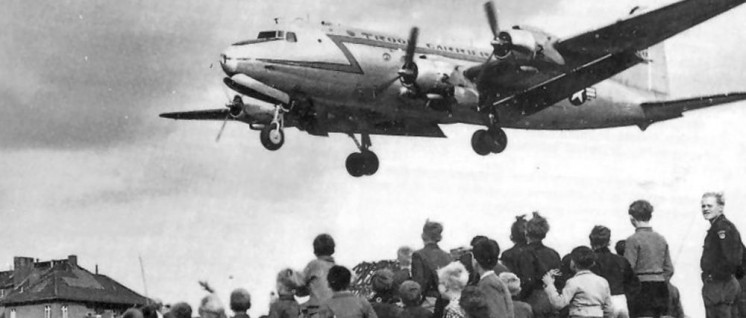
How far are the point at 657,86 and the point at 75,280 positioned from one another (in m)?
45.9

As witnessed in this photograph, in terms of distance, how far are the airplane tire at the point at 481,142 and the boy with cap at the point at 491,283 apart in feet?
57.9

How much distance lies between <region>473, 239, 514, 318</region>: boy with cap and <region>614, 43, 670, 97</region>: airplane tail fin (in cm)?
2311

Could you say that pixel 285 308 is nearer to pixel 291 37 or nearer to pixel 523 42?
pixel 291 37

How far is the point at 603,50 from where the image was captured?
24609 millimetres

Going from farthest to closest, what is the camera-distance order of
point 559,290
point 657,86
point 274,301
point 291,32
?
point 657,86 → point 291,32 → point 559,290 → point 274,301

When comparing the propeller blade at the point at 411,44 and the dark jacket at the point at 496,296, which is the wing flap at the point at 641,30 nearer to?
the propeller blade at the point at 411,44

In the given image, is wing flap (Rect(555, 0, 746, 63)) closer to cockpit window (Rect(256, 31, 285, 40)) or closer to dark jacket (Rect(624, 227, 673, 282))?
cockpit window (Rect(256, 31, 285, 40))

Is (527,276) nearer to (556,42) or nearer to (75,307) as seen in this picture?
(556,42)

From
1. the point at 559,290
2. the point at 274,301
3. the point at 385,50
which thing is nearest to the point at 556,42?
the point at 385,50

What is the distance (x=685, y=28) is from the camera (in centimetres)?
2394

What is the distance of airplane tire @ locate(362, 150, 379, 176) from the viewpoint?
2670 centimetres

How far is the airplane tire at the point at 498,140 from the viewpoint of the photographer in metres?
26.1

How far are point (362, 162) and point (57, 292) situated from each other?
40810 mm

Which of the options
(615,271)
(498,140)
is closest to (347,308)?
(615,271)
